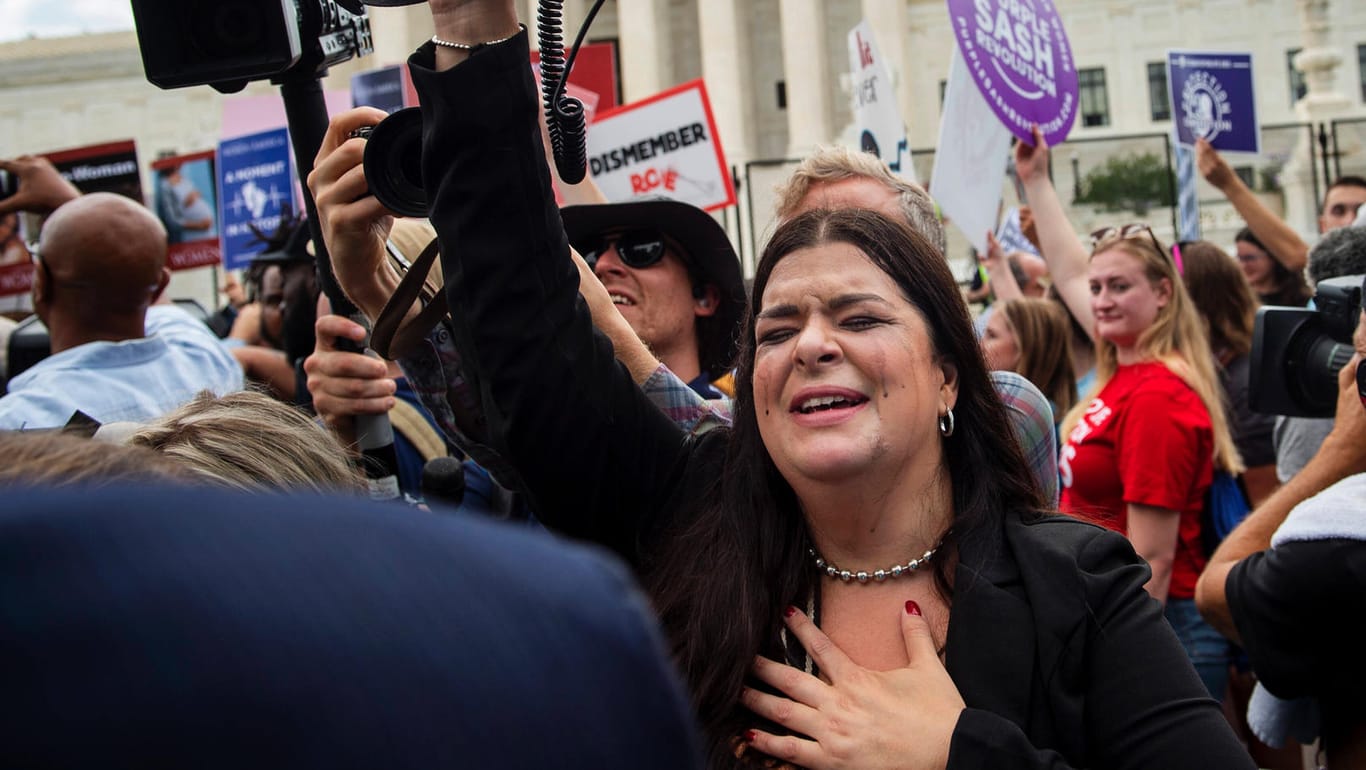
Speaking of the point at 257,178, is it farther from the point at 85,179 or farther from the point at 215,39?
the point at 215,39

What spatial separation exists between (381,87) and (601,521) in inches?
299

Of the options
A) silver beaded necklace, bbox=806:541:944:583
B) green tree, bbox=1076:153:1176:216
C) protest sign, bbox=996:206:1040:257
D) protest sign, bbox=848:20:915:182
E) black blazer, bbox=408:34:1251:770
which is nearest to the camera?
black blazer, bbox=408:34:1251:770

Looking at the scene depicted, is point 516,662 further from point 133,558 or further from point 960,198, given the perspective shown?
point 960,198

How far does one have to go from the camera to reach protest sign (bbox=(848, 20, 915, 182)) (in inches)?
250

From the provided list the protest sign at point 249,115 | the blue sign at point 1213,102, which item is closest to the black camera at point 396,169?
the blue sign at point 1213,102

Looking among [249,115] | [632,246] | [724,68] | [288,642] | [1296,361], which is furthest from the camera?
[724,68]

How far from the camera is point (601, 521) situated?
2117 mm

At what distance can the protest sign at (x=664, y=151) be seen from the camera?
601cm

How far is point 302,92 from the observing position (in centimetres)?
230

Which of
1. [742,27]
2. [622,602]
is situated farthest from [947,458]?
[742,27]

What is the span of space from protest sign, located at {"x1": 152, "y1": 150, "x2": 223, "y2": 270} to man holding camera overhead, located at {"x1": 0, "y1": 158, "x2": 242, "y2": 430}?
9374 mm

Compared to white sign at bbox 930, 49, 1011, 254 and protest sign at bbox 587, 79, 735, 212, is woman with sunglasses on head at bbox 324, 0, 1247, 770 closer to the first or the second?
white sign at bbox 930, 49, 1011, 254

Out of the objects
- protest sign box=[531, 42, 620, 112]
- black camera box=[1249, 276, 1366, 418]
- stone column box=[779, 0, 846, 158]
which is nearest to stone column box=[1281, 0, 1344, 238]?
protest sign box=[531, 42, 620, 112]

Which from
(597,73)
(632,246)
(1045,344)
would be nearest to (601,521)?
(632,246)
